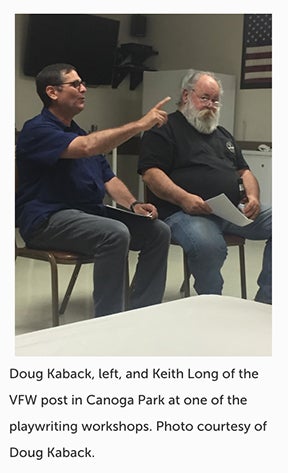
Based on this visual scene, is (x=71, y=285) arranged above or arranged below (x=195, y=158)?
below

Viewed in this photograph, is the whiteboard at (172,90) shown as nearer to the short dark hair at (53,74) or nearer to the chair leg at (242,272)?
the short dark hair at (53,74)

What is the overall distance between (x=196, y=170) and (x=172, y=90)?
20 centimetres

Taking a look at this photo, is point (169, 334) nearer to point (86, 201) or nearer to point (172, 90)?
point (86, 201)

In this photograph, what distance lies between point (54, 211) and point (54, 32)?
1.44 ft

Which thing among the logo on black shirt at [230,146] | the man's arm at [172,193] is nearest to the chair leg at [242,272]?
the man's arm at [172,193]

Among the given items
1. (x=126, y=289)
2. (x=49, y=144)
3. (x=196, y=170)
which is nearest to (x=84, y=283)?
(x=126, y=289)

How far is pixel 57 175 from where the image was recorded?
Answer: 108 centimetres

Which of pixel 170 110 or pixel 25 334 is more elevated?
pixel 170 110

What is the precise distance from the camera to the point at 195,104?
1333 millimetres

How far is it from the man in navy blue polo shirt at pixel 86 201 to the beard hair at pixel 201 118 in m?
0.18

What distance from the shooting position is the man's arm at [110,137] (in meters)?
0.98

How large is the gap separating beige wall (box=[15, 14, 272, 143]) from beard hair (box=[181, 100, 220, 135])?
0.07 metres
